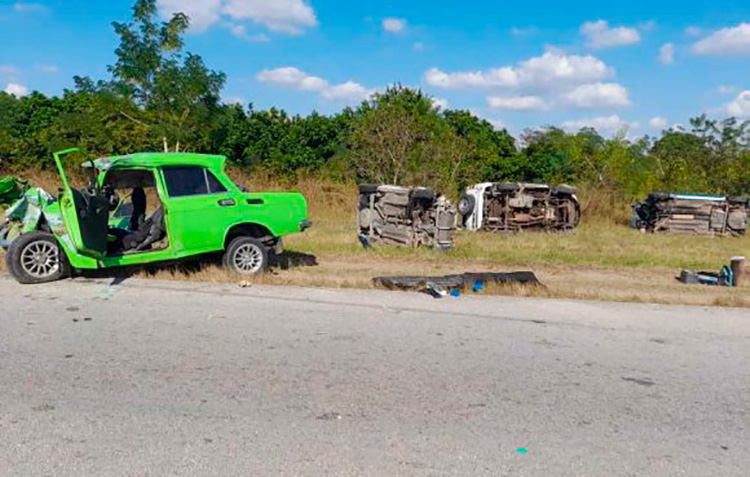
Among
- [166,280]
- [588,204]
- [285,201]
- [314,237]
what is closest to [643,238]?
[588,204]

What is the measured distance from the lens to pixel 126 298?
7191 millimetres

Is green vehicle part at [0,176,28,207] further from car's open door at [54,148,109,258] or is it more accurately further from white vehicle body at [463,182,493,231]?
white vehicle body at [463,182,493,231]

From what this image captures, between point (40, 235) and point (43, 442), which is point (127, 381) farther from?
point (40, 235)

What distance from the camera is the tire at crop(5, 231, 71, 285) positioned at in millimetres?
7820

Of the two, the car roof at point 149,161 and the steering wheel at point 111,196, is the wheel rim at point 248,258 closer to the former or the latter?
the car roof at point 149,161

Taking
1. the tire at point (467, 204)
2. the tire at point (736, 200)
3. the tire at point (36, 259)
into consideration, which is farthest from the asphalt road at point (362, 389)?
the tire at point (736, 200)

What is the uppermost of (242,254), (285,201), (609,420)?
(285,201)

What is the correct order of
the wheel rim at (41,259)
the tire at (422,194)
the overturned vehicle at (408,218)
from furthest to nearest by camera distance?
the tire at (422,194) < the overturned vehicle at (408,218) < the wheel rim at (41,259)

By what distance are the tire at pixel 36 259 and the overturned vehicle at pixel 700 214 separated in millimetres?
17802

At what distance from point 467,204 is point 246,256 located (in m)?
10.6

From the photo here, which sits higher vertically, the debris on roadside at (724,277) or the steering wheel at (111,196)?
the steering wheel at (111,196)

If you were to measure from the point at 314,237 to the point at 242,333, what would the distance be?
883cm

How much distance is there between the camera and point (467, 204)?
1847 centimetres

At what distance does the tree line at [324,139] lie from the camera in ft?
58.5
